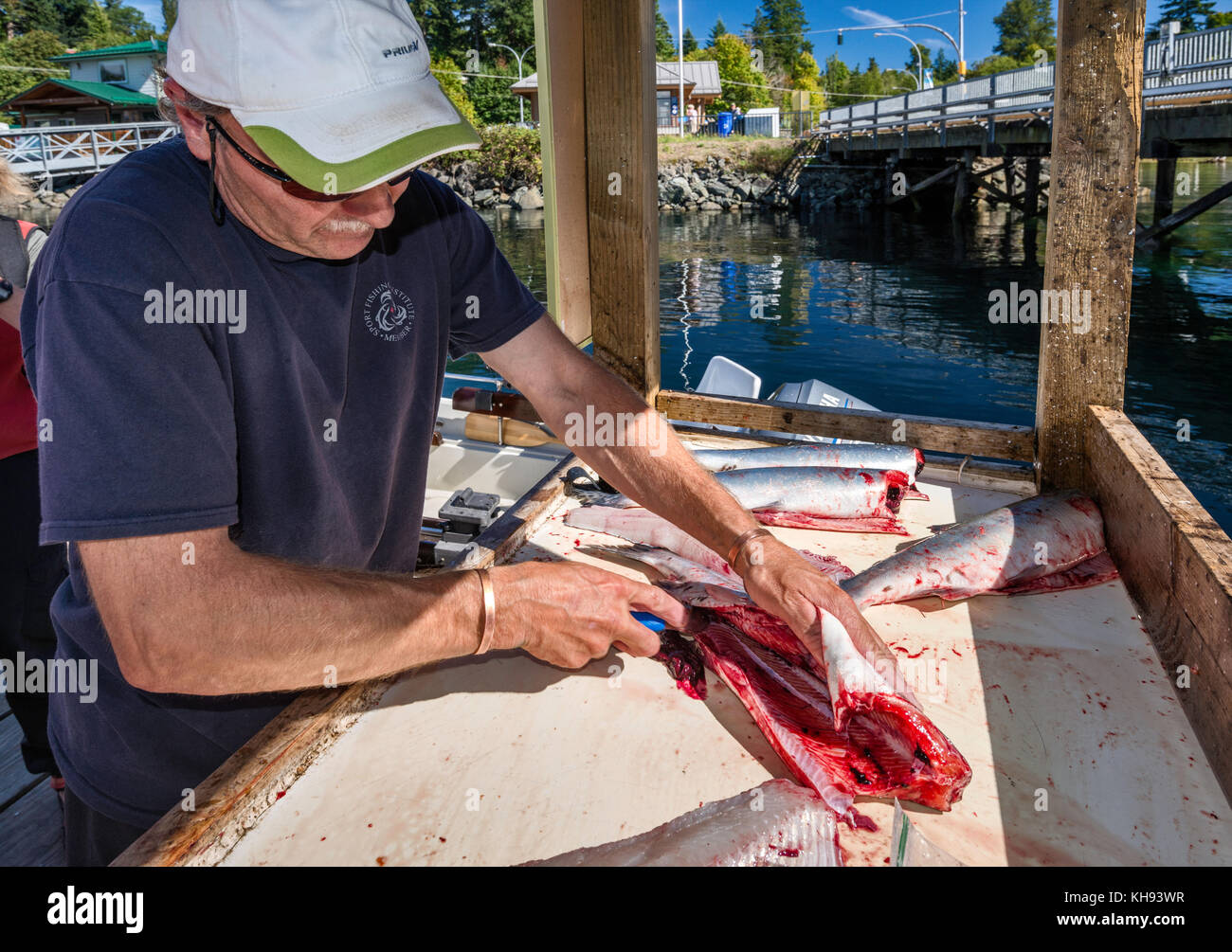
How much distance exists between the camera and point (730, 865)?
158 centimetres

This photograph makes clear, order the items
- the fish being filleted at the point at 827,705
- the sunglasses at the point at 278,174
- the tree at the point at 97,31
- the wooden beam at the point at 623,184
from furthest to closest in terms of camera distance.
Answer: the tree at the point at 97,31
the wooden beam at the point at 623,184
the fish being filleted at the point at 827,705
the sunglasses at the point at 278,174

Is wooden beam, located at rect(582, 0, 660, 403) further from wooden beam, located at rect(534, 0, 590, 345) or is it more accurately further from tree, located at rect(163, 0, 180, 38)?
tree, located at rect(163, 0, 180, 38)

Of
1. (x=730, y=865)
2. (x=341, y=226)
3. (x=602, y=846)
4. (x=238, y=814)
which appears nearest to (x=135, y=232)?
(x=341, y=226)

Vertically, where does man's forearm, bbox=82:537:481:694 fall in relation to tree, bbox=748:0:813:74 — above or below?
below

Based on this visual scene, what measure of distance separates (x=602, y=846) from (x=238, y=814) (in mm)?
754

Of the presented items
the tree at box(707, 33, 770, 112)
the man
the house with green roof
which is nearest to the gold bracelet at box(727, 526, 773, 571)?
the man

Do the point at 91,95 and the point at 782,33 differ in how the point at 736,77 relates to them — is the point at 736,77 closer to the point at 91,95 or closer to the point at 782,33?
the point at 782,33

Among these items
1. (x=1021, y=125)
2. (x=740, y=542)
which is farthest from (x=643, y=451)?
(x=1021, y=125)

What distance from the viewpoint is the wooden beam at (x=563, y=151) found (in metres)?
4.21

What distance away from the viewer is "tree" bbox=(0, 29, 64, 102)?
5816 cm

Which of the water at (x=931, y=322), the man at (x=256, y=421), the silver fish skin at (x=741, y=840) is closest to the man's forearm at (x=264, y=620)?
the man at (x=256, y=421)

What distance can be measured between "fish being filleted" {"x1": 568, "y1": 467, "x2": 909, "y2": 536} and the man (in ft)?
3.26

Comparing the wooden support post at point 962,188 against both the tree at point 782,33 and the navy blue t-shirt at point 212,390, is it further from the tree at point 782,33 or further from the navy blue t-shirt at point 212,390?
the tree at point 782,33

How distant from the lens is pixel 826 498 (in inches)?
129
